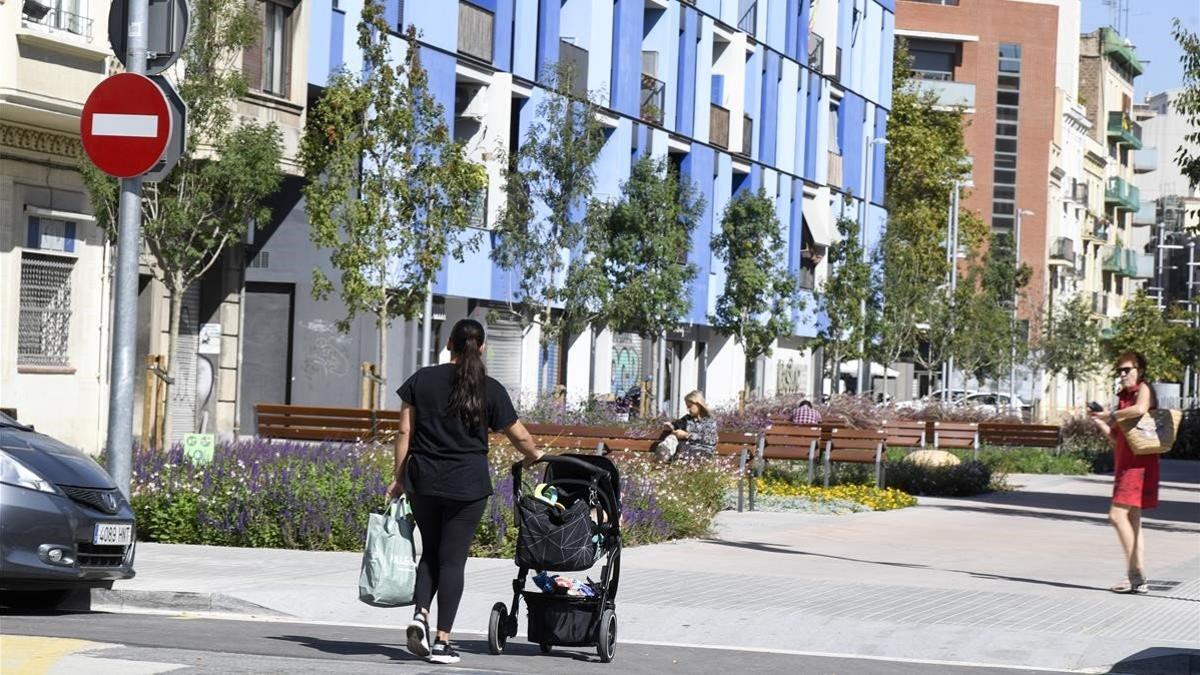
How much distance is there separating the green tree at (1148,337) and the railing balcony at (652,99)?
53239mm

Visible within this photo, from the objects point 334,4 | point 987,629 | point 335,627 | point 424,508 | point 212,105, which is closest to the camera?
point 424,508

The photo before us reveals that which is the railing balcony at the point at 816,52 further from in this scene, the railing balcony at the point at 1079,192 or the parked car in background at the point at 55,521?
the parked car in background at the point at 55,521

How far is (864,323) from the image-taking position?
185 feet

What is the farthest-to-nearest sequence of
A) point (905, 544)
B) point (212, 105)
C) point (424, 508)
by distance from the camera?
point (212, 105) < point (905, 544) < point (424, 508)

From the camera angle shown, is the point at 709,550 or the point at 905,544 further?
the point at 905,544

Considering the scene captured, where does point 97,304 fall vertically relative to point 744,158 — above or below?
below

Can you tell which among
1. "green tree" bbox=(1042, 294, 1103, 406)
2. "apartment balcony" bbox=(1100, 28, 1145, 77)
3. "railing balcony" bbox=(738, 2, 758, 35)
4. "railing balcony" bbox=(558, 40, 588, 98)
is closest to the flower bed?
"railing balcony" bbox=(558, 40, 588, 98)

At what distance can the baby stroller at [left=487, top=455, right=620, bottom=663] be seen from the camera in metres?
10.4

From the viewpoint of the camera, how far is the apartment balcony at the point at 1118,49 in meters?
115

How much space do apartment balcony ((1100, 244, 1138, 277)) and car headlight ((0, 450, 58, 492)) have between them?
110216 millimetres

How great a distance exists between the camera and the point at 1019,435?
42.7 m

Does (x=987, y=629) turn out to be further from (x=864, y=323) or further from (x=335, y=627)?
(x=864, y=323)

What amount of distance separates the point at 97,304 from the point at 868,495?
427 inches

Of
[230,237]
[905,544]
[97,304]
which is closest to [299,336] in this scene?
[97,304]
